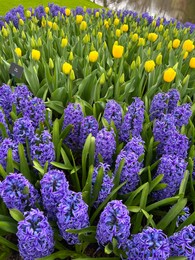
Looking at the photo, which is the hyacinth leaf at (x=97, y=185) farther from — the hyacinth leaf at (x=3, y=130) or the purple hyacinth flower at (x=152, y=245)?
the hyacinth leaf at (x=3, y=130)

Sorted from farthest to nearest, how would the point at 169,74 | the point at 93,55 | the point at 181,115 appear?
the point at 93,55 < the point at 169,74 < the point at 181,115

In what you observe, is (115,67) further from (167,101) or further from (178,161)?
(178,161)

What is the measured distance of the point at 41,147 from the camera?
157cm

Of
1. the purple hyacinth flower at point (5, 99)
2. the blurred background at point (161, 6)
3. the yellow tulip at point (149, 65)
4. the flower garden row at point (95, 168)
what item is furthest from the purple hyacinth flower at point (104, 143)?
the blurred background at point (161, 6)

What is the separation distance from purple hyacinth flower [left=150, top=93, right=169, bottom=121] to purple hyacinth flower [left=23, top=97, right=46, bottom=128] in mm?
766

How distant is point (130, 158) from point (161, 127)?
0.40 meters

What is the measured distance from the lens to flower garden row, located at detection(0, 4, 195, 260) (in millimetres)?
1236

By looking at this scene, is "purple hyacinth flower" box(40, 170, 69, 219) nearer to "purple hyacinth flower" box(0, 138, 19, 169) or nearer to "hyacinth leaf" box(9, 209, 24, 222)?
"hyacinth leaf" box(9, 209, 24, 222)

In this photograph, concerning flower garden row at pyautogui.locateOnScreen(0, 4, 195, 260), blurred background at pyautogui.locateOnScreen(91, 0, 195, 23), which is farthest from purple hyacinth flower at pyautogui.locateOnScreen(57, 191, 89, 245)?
blurred background at pyautogui.locateOnScreen(91, 0, 195, 23)

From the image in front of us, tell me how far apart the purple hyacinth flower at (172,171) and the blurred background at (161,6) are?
10.5 meters

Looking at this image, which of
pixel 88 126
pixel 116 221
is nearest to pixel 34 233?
pixel 116 221

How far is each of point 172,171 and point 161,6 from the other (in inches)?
502

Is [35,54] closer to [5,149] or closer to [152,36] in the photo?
[5,149]

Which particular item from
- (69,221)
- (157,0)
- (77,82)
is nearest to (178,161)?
(69,221)
